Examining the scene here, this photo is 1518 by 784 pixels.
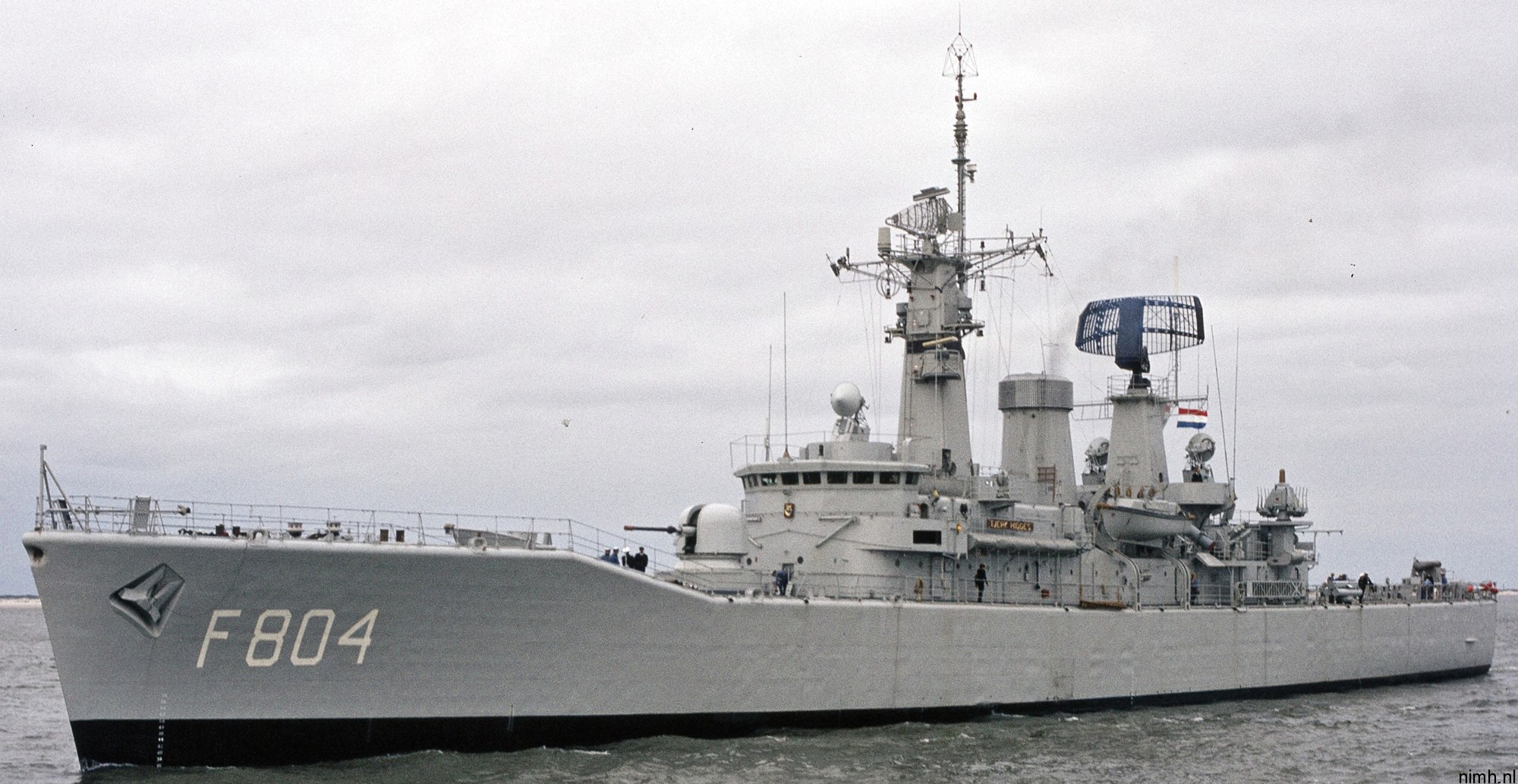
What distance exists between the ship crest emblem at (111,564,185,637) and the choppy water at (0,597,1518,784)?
1884 millimetres

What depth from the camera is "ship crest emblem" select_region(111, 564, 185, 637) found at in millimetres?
16031

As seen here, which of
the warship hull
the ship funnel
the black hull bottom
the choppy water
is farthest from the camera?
the ship funnel

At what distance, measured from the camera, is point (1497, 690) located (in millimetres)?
33719

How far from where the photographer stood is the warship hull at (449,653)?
16156mm

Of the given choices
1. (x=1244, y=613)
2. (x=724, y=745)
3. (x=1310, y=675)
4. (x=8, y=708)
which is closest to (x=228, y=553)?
(x=724, y=745)

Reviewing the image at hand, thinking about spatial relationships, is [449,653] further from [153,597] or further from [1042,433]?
[1042,433]

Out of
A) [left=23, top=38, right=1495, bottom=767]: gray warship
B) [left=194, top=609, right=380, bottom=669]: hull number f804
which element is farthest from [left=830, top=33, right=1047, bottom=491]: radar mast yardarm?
[left=194, top=609, right=380, bottom=669]: hull number f804

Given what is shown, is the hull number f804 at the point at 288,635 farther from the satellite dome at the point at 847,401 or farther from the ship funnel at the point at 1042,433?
the ship funnel at the point at 1042,433

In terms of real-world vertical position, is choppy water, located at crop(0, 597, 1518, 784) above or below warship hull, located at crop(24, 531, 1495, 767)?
below

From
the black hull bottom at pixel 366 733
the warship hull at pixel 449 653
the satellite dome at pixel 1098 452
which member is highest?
the satellite dome at pixel 1098 452

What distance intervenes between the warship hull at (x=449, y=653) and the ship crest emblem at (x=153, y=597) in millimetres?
20

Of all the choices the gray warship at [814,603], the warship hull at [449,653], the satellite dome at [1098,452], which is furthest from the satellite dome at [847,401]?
the satellite dome at [1098,452]

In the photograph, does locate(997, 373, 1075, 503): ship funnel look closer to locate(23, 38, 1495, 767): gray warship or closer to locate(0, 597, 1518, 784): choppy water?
locate(23, 38, 1495, 767): gray warship

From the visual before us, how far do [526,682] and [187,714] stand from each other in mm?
4232
